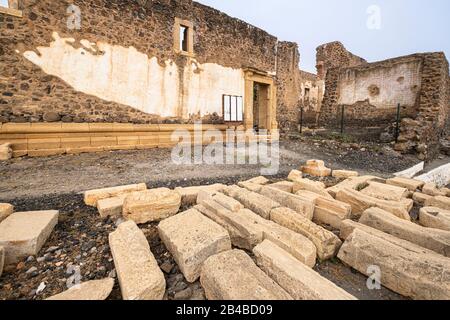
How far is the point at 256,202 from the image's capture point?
8.27ft

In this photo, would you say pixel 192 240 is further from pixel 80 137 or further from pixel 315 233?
pixel 80 137

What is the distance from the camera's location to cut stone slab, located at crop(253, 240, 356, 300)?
1271 mm

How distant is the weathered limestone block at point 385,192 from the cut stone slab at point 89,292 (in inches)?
126

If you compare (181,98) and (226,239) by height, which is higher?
(181,98)

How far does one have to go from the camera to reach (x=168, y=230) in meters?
1.93

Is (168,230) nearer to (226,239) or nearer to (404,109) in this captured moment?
(226,239)

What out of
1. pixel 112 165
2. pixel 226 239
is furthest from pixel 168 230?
pixel 112 165

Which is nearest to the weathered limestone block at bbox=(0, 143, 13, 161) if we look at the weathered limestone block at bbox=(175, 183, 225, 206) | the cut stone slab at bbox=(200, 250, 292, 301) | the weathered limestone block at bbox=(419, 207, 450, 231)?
the weathered limestone block at bbox=(175, 183, 225, 206)

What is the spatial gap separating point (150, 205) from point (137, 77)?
19.3 feet

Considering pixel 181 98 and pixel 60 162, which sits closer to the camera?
pixel 60 162

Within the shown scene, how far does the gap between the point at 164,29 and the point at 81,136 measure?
14.5 feet

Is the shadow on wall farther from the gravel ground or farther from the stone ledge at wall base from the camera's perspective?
the gravel ground

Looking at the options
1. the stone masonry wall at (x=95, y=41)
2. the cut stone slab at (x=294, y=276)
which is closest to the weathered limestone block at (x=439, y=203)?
the cut stone slab at (x=294, y=276)
